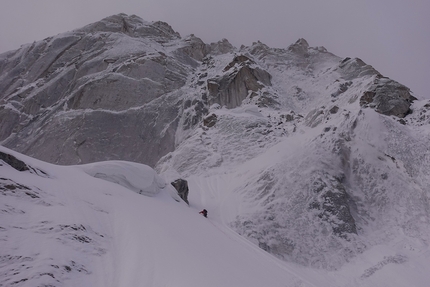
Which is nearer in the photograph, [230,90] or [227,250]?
[227,250]

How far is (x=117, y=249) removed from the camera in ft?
28.6

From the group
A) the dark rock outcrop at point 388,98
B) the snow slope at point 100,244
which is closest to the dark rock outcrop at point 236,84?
the dark rock outcrop at point 388,98

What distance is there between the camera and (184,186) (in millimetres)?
21188

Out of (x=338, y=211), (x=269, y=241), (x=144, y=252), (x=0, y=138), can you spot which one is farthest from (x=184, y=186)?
(x=0, y=138)

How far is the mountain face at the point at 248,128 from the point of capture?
1741cm

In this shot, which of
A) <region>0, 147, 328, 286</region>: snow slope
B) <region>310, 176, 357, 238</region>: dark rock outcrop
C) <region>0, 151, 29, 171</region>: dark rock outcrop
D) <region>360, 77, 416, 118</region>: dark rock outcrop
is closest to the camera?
<region>0, 147, 328, 286</region>: snow slope

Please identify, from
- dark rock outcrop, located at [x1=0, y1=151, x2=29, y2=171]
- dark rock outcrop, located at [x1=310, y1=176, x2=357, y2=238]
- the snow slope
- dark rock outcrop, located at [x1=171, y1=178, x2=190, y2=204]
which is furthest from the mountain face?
dark rock outcrop, located at [x1=0, y1=151, x2=29, y2=171]

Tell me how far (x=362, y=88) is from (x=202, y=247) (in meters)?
24.7

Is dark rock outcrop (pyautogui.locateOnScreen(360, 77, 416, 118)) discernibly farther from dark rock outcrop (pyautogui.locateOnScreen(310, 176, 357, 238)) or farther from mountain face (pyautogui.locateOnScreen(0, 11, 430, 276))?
dark rock outcrop (pyautogui.locateOnScreen(310, 176, 357, 238))

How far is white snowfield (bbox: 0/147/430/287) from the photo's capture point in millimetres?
7217

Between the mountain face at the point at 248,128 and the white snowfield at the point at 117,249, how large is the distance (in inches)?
62.2

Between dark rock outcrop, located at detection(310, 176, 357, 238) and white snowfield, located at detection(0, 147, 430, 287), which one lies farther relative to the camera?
dark rock outcrop, located at detection(310, 176, 357, 238)

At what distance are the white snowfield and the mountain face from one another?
1.58 meters

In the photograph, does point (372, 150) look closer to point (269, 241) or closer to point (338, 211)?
point (338, 211)
